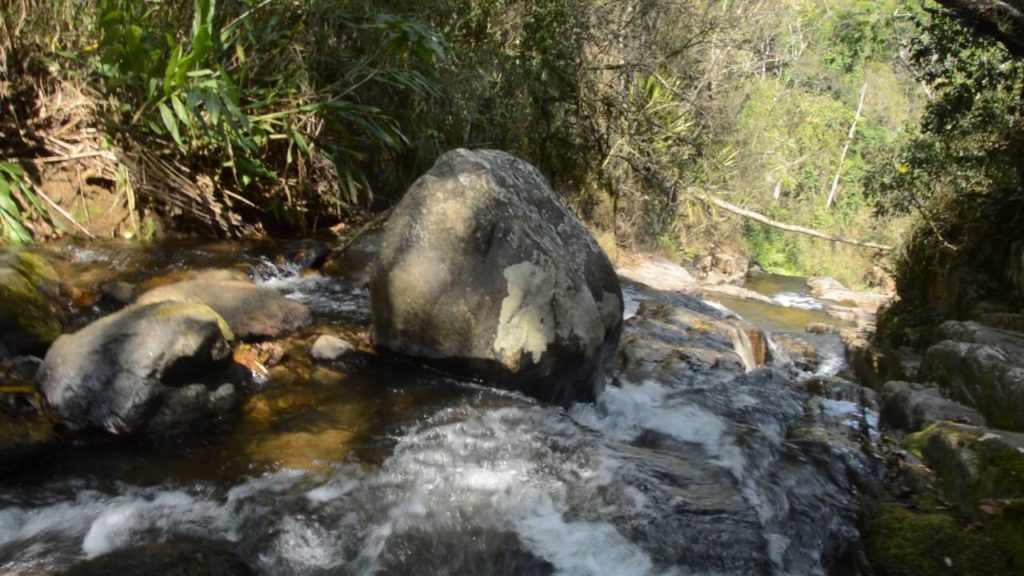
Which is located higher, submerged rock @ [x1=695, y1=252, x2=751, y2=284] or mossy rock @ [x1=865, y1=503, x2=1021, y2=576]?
mossy rock @ [x1=865, y1=503, x2=1021, y2=576]

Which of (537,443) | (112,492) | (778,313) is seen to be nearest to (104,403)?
(112,492)

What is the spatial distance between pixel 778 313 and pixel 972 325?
793cm

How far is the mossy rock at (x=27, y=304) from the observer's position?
301 cm

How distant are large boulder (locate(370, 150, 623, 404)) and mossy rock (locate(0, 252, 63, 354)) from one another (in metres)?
1.42

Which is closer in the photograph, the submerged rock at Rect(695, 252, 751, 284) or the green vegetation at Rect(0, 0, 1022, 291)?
the green vegetation at Rect(0, 0, 1022, 291)

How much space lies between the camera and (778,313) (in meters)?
13.5

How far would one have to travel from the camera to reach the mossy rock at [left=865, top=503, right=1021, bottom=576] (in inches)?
92.7

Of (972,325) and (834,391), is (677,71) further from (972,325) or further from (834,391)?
(834,391)

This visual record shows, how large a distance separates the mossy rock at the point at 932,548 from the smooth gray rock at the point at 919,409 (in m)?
1.33

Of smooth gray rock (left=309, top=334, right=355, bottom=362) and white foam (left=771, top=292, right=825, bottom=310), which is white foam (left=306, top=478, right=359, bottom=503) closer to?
smooth gray rock (left=309, top=334, right=355, bottom=362)

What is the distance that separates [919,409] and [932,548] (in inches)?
69.8

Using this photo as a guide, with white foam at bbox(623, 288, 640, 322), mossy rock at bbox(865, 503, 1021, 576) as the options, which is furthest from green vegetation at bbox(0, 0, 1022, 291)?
mossy rock at bbox(865, 503, 1021, 576)

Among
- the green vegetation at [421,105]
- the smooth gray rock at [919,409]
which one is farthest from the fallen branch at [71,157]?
the smooth gray rock at [919,409]

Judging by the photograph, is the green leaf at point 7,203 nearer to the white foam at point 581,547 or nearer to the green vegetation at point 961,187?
the white foam at point 581,547
